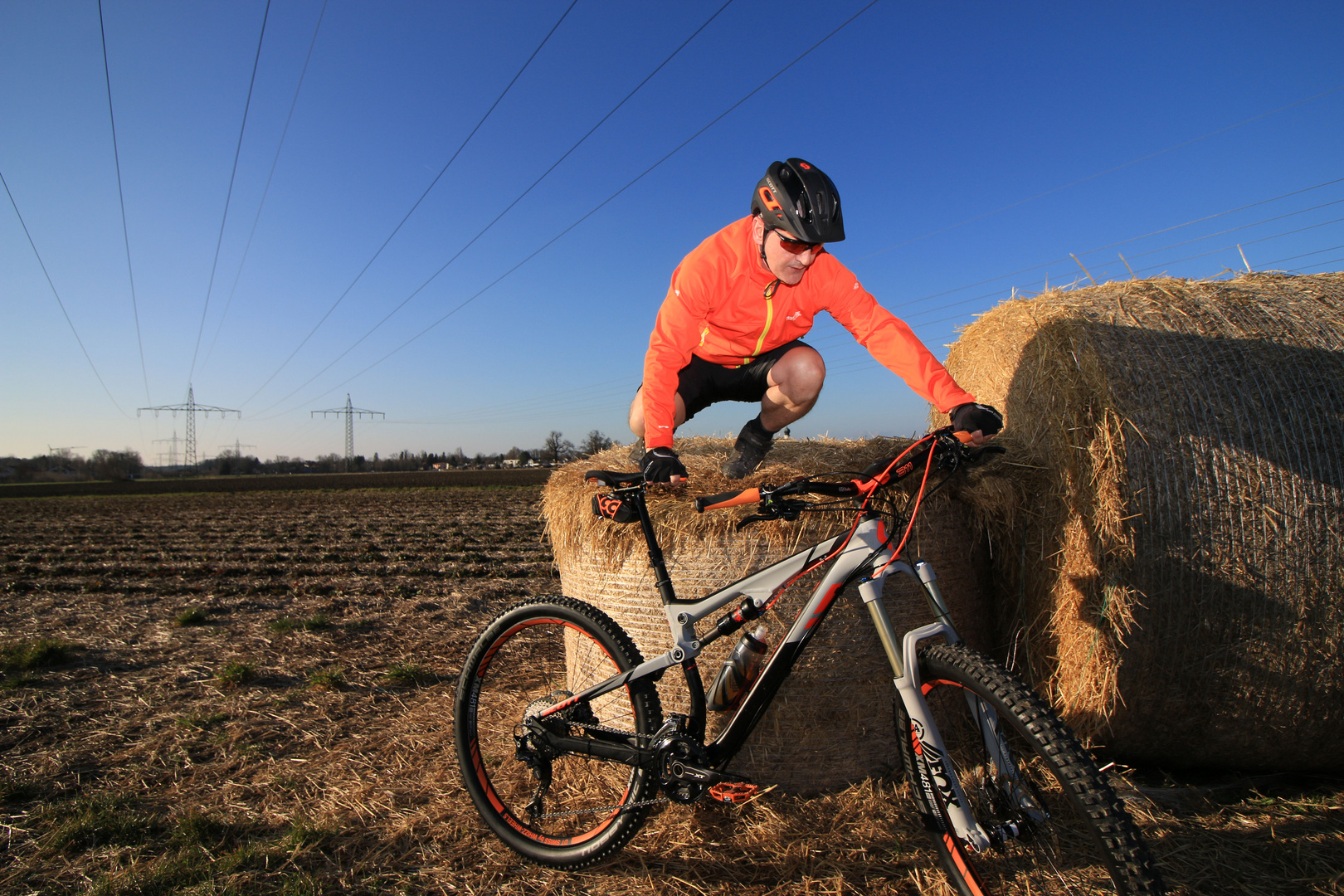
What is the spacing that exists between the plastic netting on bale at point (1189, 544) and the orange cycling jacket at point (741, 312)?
811 mm

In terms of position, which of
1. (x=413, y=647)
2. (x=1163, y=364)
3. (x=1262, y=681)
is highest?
(x=1163, y=364)

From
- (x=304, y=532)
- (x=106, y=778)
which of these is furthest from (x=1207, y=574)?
(x=304, y=532)

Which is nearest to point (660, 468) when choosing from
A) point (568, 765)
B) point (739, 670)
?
point (739, 670)

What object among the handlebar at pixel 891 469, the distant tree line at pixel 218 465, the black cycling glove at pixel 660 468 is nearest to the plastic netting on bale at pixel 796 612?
the black cycling glove at pixel 660 468

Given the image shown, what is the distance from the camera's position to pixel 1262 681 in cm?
270

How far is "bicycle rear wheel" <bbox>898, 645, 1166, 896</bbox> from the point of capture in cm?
157

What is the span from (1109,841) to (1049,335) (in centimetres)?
228

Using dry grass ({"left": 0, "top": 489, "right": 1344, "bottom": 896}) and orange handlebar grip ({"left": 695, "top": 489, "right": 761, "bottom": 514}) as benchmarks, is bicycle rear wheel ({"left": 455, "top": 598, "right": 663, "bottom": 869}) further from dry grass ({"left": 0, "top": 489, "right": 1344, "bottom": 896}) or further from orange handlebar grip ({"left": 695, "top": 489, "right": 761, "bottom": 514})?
orange handlebar grip ({"left": 695, "top": 489, "right": 761, "bottom": 514})

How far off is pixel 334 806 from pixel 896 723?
7.91 feet

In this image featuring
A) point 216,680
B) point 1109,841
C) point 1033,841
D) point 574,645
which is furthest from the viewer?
point 216,680

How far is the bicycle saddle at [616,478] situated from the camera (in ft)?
8.46

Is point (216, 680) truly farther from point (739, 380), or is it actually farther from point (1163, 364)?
point (1163, 364)

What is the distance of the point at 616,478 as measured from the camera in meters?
2.61

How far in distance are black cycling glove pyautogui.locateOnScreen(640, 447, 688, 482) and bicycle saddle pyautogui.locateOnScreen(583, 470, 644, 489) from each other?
11 centimetres
